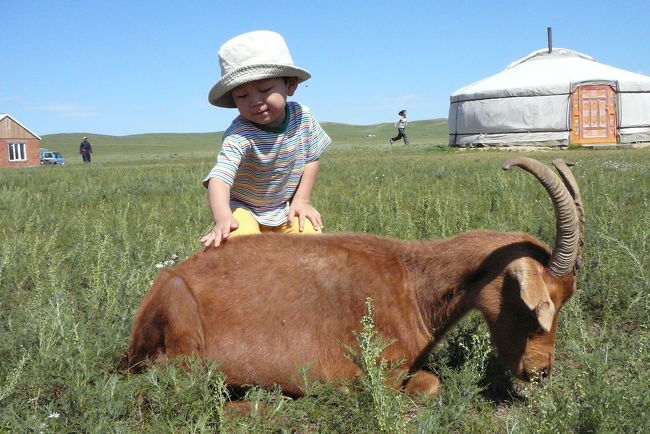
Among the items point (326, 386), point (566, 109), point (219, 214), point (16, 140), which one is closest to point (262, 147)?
point (219, 214)

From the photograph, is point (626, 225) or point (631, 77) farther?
point (631, 77)

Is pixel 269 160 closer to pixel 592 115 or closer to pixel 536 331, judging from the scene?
pixel 536 331

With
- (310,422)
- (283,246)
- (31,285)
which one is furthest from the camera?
(31,285)

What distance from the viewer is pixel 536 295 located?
11.3ft

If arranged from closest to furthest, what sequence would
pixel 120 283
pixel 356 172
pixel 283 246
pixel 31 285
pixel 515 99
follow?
1. pixel 283 246
2. pixel 120 283
3. pixel 31 285
4. pixel 356 172
5. pixel 515 99

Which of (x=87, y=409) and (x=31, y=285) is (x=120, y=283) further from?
(x=87, y=409)

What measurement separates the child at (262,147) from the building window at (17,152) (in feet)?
236

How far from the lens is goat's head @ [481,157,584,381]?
11.3 ft

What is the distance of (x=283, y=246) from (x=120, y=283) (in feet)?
→ 5.26

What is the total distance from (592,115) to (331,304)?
1043 inches

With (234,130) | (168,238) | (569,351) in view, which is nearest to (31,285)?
(168,238)

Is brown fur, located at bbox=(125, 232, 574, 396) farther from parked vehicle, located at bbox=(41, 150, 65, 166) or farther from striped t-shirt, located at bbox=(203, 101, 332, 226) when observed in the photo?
parked vehicle, located at bbox=(41, 150, 65, 166)

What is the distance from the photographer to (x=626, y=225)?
289 inches

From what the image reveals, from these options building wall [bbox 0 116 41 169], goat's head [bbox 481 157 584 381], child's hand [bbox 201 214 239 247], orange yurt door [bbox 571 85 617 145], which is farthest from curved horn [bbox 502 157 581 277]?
building wall [bbox 0 116 41 169]
